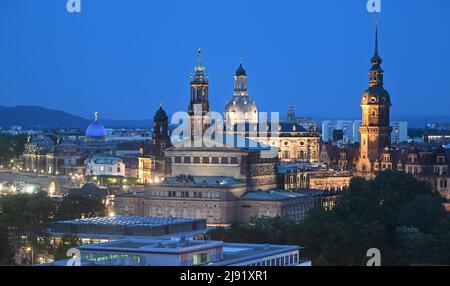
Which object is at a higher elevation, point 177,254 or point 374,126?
point 374,126

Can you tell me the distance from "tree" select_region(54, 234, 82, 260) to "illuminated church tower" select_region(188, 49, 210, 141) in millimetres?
46240

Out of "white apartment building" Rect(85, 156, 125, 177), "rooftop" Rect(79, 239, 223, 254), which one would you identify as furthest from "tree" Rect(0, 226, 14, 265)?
"white apartment building" Rect(85, 156, 125, 177)

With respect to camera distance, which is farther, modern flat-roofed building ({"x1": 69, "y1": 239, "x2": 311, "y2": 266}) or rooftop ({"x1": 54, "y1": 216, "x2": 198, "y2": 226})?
rooftop ({"x1": 54, "y1": 216, "x2": 198, "y2": 226})

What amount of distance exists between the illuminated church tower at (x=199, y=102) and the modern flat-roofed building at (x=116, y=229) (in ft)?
127

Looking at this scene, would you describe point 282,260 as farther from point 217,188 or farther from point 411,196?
point 217,188

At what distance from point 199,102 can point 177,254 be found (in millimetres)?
71343

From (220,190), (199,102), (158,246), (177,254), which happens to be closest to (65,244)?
(158,246)

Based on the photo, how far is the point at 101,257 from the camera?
52.7 m

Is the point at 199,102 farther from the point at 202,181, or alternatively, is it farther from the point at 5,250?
the point at 5,250

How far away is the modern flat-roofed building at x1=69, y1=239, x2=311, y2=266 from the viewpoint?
50.2 meters

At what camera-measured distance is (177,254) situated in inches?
1960

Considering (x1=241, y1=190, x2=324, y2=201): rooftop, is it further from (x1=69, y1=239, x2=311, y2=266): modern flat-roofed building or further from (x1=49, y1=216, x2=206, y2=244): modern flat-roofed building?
(x1=69, y1=239, x2=311, y2=266): modern flat-roofed building

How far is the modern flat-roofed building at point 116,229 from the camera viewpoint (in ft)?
238
